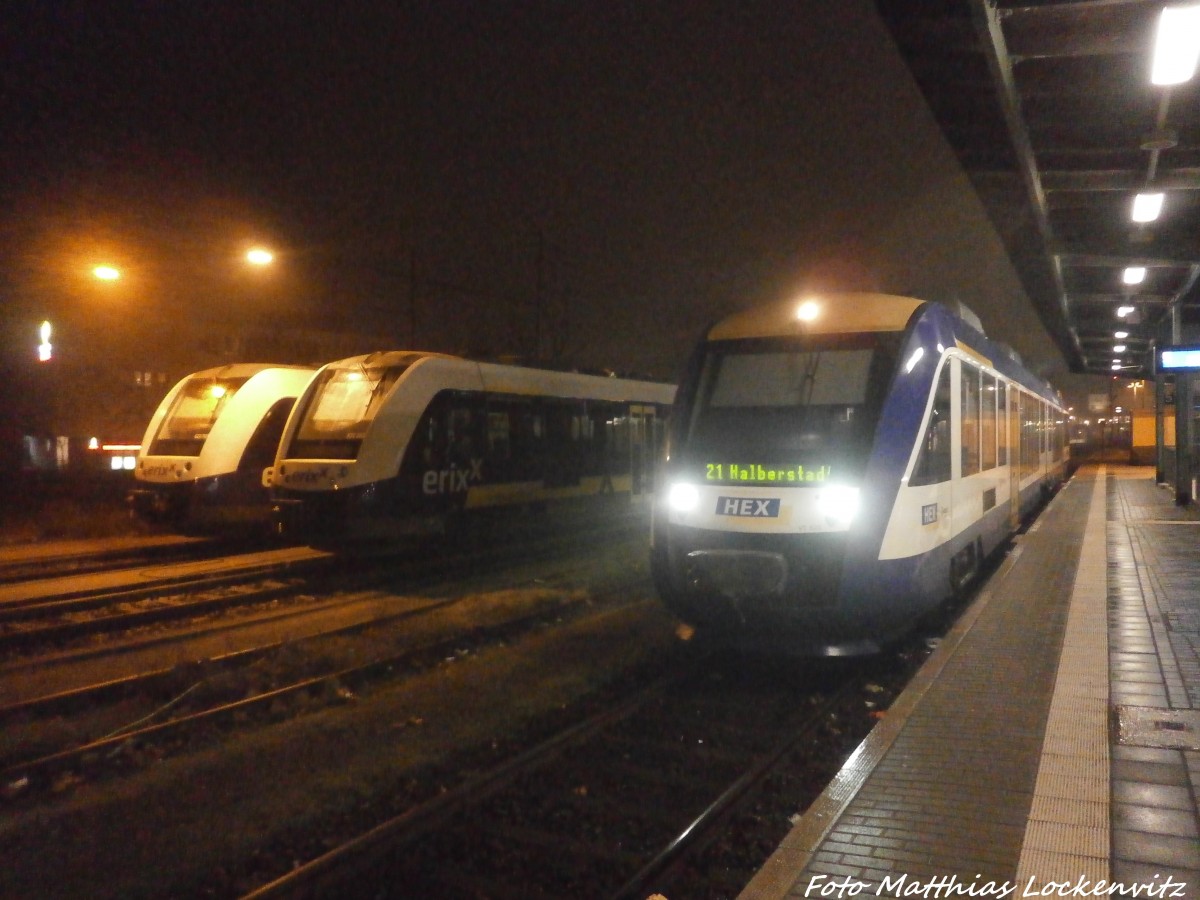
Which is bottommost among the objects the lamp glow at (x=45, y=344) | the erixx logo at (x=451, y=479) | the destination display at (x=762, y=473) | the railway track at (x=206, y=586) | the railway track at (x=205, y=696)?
the railway track at (x=205, y=696)

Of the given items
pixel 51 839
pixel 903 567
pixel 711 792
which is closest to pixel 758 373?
pixel 903 567

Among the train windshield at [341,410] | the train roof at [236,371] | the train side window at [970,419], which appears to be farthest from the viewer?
the train roof at [236,371]

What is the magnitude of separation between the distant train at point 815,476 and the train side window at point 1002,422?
119 inches

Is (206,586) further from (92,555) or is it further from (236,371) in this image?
(236,371)

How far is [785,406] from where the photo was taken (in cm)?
824

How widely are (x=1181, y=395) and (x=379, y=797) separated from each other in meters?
18.4

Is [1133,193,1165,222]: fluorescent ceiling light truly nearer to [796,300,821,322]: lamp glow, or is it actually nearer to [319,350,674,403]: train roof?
[796,300,821,322]: lamp glow

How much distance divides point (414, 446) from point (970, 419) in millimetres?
7972

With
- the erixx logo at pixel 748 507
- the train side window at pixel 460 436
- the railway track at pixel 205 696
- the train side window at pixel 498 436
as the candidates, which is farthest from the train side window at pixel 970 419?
the train side window at pixel 498 436

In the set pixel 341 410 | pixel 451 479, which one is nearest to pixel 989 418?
pixel 451 479

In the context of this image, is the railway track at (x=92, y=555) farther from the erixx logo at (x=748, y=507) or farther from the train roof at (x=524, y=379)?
the erixx logo at (x=748, y=507)

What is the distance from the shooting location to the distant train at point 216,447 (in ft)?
57.5

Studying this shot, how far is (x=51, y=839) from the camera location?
17.2 feet

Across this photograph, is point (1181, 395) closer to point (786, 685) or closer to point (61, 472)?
point (786, 685)
